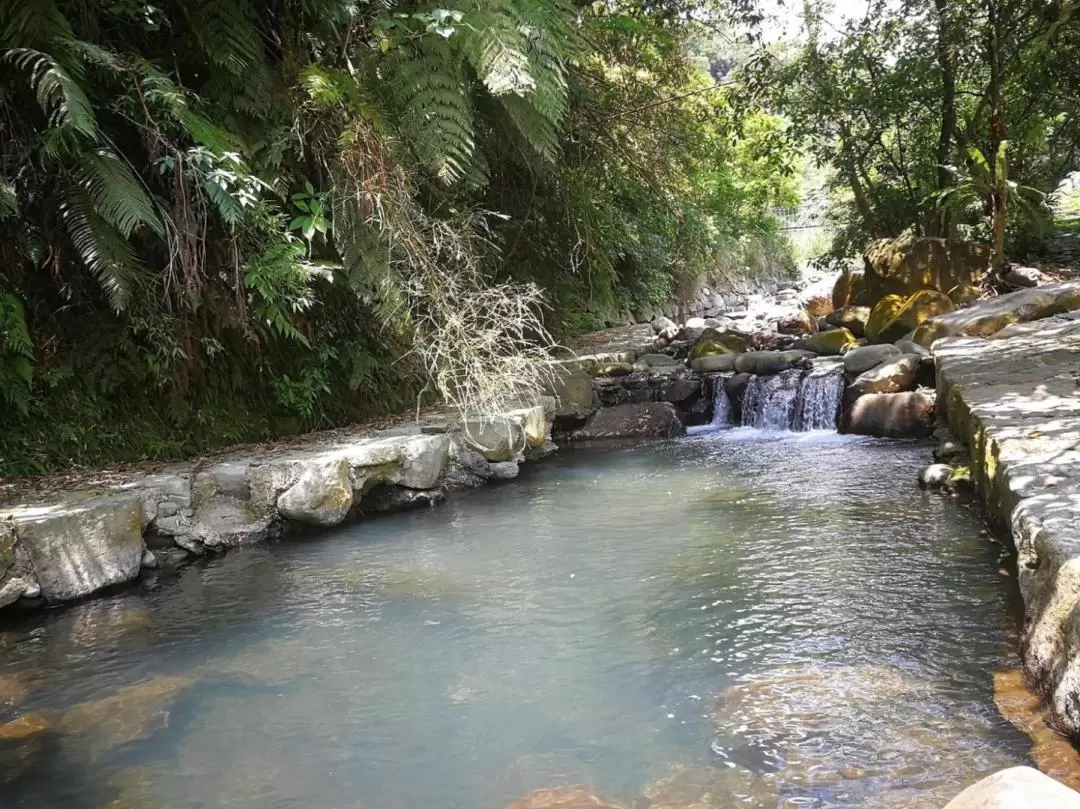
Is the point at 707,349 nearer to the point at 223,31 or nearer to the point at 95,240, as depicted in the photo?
the point at 223,31

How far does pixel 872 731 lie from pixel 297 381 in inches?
211

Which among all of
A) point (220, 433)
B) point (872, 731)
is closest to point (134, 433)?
point (220, 433)

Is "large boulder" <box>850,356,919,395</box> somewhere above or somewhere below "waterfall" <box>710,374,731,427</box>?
above

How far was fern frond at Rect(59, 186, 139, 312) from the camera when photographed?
4.84m

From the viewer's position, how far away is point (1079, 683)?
8.68ft

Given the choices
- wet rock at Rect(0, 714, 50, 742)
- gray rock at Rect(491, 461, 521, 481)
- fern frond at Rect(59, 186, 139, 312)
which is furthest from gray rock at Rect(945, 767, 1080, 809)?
gray rock at Rect(491, 461, 521, 481)

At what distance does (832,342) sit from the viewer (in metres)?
11.0

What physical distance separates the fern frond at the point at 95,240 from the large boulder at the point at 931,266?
976 centimetres

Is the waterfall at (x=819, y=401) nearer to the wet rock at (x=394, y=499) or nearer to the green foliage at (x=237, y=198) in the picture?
the green foliage at (x=237, y=198)

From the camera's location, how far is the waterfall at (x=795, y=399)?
29.8ft

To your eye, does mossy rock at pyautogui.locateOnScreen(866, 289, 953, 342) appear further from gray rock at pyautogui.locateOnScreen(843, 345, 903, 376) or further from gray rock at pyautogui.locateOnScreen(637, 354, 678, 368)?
gray rock at pyautogui.locateOnScreen(637, 354, 678, 368)

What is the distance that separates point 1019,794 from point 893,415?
6.90 metres

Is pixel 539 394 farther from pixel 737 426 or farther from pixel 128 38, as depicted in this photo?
pixel 128 38

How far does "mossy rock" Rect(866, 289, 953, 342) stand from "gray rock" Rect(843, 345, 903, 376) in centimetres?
117
